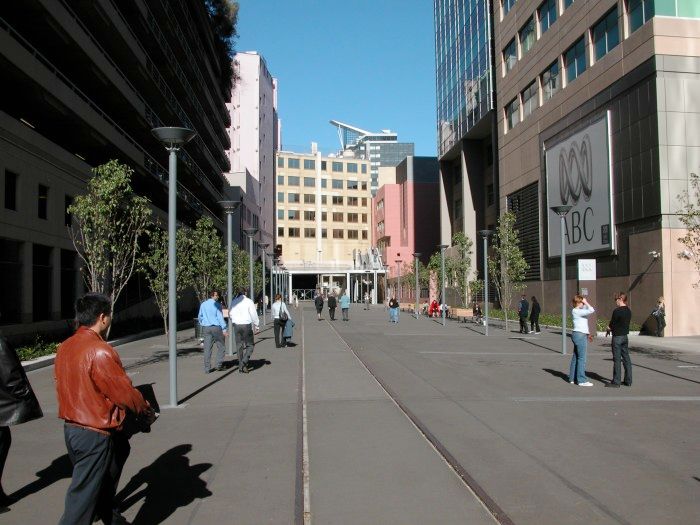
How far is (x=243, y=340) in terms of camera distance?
14.4 meters

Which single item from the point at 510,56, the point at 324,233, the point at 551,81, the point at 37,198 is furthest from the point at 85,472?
the point at 324,233

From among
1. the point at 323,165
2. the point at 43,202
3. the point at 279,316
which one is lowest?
the point at 279,316

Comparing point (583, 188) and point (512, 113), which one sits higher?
point (512, 113)

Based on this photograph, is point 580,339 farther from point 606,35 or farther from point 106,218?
point 606,35

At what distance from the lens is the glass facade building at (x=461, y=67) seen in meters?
51.3

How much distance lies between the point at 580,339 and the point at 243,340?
6.93 metres

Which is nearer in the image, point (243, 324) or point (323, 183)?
point (243, 324)

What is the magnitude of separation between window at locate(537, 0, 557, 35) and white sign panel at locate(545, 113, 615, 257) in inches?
287

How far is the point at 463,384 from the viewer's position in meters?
12.8

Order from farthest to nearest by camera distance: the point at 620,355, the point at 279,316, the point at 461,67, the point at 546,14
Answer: the point at 461,67 < the point at 546,14 < the point at 279,316 < the point at 620,355

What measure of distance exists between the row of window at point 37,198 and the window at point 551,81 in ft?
87.6

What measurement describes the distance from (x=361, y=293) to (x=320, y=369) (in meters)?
93.0

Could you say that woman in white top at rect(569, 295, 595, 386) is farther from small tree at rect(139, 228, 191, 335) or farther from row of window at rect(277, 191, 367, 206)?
row of window at rect(277, 191, 367, 206)

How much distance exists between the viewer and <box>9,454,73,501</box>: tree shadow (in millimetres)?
5938
